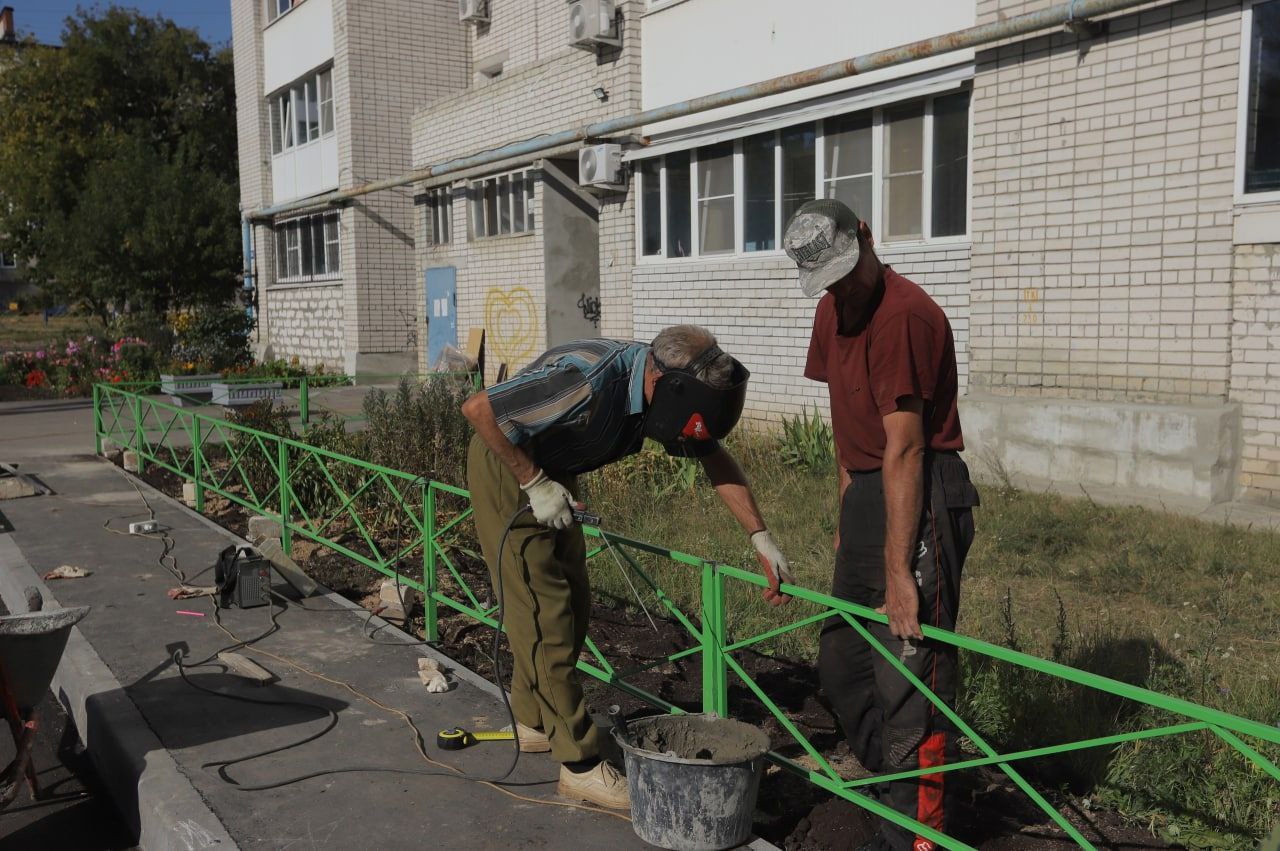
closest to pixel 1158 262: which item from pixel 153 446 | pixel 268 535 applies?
pixel 268 535

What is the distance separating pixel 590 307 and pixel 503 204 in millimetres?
2496

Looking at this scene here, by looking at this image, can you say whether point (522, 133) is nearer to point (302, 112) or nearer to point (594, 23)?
point (594, 23)

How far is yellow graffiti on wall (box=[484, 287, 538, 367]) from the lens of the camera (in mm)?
15117

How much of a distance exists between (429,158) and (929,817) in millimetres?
16121

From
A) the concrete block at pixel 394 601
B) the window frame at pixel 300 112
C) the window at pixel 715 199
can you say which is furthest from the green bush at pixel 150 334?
the concrete block at pixel 394 601

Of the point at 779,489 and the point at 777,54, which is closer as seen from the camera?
the point at 779,489

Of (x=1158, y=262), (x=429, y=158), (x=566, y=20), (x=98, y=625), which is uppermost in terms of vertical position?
(x=566, y=20)

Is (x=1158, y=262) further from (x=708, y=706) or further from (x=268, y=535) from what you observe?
(x=268, y=535)

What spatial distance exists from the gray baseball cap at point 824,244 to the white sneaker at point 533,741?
200cm

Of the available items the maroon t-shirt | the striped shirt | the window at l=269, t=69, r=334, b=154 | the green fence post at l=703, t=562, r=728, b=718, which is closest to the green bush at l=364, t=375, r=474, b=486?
the green fence post at l=703, t=562, r=728, b=718

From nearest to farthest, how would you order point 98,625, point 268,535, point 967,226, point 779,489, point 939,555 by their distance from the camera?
point 939,555 → point 98,625 → point 268,535 → point 779,489 → point 967,226

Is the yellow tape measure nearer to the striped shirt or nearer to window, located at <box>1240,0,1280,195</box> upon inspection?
the striped shirt

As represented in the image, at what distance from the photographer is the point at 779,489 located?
8.30m

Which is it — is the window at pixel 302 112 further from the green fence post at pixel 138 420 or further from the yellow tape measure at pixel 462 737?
the yellow tape measure at pixel 462 737
